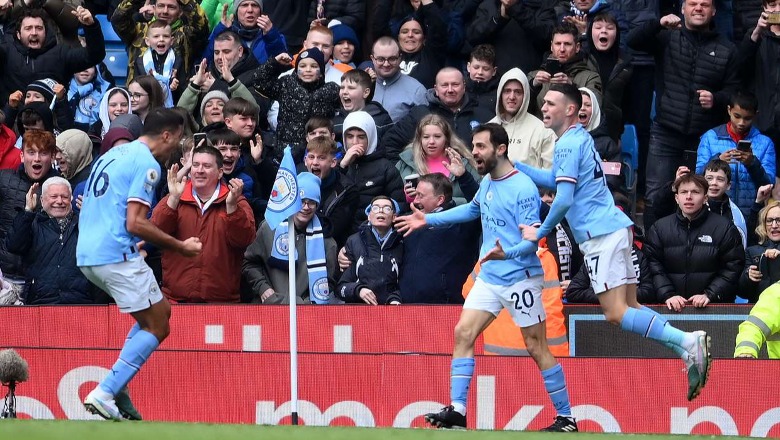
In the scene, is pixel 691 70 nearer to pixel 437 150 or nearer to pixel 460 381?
pixel 437 150

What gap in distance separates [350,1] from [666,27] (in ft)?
12.9

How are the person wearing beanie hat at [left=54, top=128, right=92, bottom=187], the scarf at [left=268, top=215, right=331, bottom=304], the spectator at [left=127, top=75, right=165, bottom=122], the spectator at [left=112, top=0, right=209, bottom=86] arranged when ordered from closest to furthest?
1. the scarf at [left=268, top=215, right=331, bottom=304]
2. the person wearing beanie hat at [left=54, top=128, right=92, bottom=187]
3. the spectator at [left=127, top=75, right=165, bottom=122]
4. the spectator at [left=112, top=0, right=209, bottom=86]

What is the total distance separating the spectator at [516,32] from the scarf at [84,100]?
4236mm

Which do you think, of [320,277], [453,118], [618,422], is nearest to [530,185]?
[618,422]

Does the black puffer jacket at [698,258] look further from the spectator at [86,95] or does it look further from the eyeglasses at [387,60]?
the spectator at [86,95]

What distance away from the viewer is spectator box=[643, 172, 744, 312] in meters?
12.6

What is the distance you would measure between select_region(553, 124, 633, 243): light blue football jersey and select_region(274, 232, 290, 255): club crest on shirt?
10.4ft

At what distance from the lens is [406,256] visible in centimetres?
1291

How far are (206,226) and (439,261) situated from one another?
2025 mm

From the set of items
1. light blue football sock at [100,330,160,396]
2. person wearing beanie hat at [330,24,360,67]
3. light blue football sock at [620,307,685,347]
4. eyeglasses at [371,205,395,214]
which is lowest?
light blue football sock at [100,330,160,396]

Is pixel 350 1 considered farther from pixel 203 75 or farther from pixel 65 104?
pixel 65 104

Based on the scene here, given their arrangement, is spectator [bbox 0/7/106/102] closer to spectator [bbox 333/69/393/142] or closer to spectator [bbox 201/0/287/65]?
spectator [bbox 201/0/287/65]

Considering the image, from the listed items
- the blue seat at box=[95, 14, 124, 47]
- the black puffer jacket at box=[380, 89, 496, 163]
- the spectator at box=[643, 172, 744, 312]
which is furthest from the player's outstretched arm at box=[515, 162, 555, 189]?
the blue seat at box=[95, 14, 124, 47]

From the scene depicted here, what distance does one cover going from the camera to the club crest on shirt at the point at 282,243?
13117 millimetres
